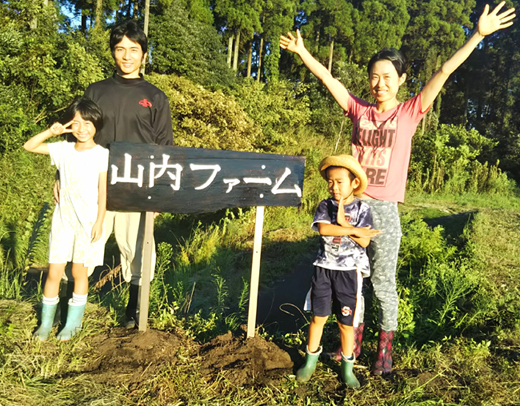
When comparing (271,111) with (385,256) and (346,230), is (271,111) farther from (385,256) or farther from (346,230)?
(346,230)

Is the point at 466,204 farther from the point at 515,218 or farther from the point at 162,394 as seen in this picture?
the point at 162,394

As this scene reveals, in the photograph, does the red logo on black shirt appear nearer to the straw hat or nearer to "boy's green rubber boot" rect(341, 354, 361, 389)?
the straw hat

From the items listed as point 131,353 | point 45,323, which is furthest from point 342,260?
point 45,323

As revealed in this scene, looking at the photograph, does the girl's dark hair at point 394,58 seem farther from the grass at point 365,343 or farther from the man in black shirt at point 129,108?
the grass at point 365,343

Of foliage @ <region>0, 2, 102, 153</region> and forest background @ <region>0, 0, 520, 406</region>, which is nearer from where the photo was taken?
forest background @ <region>0, 0, 520, 406</region>

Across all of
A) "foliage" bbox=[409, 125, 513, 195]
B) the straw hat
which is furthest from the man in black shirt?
"foliage" bbox=[409, 125, 513, 195]

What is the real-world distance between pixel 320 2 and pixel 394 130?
85.3 feet

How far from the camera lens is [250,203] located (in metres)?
2.86

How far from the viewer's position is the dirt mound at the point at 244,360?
2457 millimetres

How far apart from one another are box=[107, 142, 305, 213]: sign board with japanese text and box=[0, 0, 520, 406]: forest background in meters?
0.95

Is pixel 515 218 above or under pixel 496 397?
above

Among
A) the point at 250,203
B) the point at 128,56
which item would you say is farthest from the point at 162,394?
the point at 128,56

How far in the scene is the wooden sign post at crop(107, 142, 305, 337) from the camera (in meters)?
2.59

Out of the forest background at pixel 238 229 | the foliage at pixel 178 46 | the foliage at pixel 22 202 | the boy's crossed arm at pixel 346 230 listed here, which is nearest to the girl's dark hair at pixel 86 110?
the forest background at pixel 238 229
